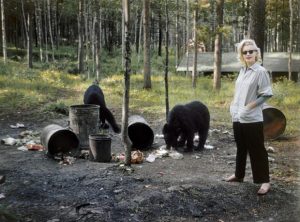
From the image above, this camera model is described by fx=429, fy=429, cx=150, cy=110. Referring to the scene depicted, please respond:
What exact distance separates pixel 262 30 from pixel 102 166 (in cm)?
659

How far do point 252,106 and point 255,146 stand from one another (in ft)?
2.06

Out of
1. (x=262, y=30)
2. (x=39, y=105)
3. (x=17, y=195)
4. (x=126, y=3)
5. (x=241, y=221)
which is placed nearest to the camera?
(x=241, y=221)

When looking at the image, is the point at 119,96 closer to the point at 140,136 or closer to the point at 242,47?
the point at 140,136

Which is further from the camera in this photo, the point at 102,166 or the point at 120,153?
the point at 120,153

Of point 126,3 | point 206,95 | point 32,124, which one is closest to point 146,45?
point 206,95

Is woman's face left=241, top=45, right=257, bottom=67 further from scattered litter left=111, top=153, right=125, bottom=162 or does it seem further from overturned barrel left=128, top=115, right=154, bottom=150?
overturned barrel left=128, top=115, right=154, bottom=150

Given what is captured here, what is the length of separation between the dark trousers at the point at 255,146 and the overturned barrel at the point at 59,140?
4.09 metres

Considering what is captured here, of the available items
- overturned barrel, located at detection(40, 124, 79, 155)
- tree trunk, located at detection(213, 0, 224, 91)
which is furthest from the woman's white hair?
tree trunk, located at detection(213, 0, 224, 91)

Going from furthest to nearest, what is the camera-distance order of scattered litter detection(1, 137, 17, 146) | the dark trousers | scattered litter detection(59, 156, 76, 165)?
scattered litter detection(1, 137, 17, 146)
scattered litter detection(59, 156, 76, 165)
the dark trousers

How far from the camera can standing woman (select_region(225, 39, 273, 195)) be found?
19.7ft

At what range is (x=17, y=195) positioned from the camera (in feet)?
21.5

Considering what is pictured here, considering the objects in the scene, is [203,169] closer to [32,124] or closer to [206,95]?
[32,124]

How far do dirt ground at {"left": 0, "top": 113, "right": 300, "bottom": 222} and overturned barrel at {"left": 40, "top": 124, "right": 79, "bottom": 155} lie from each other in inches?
12.3

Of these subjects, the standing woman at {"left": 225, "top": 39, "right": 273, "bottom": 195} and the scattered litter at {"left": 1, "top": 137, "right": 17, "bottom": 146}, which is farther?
the scattered litter at {"left": 1, "top": 137, "right": 17, "bottom": 146}
